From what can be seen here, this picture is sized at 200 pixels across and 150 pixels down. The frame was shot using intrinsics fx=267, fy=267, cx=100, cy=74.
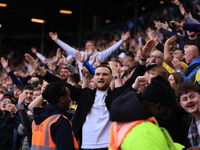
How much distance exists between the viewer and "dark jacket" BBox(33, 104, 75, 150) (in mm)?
2463

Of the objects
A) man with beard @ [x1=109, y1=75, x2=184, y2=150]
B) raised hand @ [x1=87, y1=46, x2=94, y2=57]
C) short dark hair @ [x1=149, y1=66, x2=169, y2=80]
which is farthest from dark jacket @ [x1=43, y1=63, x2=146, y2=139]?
raised hand @ [x1=87, y1=46, x2=94, y2=57]

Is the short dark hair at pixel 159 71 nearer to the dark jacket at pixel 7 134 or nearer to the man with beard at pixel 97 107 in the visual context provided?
the man with beard at pixel 97 107

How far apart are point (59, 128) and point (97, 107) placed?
1133mm

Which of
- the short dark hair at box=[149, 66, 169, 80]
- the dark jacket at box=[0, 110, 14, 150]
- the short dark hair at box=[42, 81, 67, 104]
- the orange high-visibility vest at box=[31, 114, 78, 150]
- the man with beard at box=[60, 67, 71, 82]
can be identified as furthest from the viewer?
the man with beard at box=[60, 67, 71, 82]

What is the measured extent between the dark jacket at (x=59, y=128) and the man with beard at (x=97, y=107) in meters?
0.79

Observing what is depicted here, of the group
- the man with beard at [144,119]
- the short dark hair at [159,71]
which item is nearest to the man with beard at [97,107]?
the short dark hair at [159,71]

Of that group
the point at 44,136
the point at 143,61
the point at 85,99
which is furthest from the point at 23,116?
the point at 143,61

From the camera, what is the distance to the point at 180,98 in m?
2.66

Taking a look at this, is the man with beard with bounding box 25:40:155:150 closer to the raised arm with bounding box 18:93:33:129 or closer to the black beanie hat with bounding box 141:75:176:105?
the raised arm with bounding box 18:93:33:129

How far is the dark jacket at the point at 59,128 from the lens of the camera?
97.0 inches

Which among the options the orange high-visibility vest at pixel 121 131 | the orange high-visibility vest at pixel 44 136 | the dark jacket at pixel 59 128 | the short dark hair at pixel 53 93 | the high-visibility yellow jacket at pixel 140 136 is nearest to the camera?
the high-visibility yellow jacket at pixel 140 136

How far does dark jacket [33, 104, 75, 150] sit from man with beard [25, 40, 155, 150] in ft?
2.60

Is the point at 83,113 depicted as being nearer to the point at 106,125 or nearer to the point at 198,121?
the point at 106,125

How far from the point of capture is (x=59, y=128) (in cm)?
255
